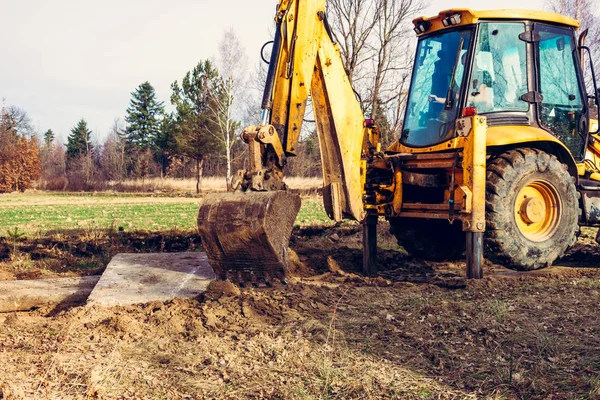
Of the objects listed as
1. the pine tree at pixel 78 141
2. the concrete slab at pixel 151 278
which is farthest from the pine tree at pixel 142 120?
the concrete slab at pixel 151 278

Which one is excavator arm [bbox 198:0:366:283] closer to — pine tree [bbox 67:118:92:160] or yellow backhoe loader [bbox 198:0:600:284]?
yellow backhoe loader [bbox 198:0:600:284]

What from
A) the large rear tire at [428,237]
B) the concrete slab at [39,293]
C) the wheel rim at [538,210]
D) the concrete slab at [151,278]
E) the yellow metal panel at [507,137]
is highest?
the yellow metal panel at [507,137]

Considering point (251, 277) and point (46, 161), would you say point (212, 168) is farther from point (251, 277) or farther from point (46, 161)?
point (251, 277)

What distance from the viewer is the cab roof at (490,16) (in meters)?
6.42

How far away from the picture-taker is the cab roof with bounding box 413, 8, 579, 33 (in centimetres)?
642

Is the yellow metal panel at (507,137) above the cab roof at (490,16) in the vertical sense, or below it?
below

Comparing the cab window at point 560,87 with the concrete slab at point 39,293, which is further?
the cab window at point 560,87

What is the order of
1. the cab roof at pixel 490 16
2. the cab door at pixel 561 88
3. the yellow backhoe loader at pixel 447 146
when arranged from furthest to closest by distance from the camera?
the cab door at pixel 561 88
the cab roof at pixel 490 16
the yellow backhoe loader at pixel 447 146

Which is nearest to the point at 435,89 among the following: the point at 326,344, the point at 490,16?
the point at 490,16

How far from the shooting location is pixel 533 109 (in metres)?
6.69

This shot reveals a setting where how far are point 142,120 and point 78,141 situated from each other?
1441 centimetres

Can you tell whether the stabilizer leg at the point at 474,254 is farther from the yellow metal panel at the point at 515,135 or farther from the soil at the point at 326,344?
the yellow metal panel at the point at 515,135

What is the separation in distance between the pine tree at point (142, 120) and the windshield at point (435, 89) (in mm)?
55800

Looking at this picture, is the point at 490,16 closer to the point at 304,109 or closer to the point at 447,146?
the point at 447,146
